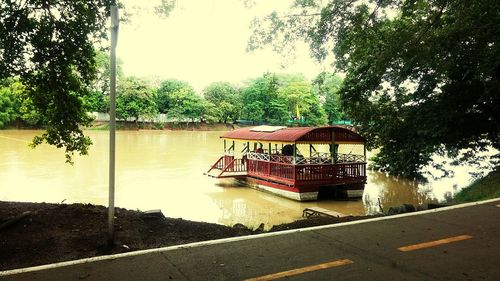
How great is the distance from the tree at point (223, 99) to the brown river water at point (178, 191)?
4444cm

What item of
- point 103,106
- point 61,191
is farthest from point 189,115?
point 61,191

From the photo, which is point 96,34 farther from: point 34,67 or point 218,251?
point 218,251

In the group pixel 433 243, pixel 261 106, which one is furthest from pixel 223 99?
pixel 433 243

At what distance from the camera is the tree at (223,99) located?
71312mm

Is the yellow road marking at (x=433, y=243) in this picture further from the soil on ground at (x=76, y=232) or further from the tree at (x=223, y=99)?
the tree at (x=223, y=99)

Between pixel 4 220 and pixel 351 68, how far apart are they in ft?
52.7

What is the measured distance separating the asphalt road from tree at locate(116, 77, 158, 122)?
5931 centimetres

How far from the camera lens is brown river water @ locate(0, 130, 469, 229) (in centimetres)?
1435

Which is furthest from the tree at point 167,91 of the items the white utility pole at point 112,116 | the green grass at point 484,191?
the white utility pole at point 112,116

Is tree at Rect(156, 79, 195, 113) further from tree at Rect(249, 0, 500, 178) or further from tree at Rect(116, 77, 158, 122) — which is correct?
tree at Rect(249, 0, 500, 178)

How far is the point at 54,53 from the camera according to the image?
676cm

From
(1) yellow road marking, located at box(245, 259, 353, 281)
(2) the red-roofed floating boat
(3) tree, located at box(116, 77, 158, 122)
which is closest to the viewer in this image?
(1) yellow road marking, located at box(245, 259, 353, 281)

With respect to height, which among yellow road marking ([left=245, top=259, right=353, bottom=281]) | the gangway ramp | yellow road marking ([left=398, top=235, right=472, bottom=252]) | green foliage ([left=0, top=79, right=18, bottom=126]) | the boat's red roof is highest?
green foliage ([left=0, top=79, right=18, bottom=126])

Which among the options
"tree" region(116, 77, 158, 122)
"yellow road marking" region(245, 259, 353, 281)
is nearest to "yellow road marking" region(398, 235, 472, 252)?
"yellow road marking" region(245, 259, 353, 281)
